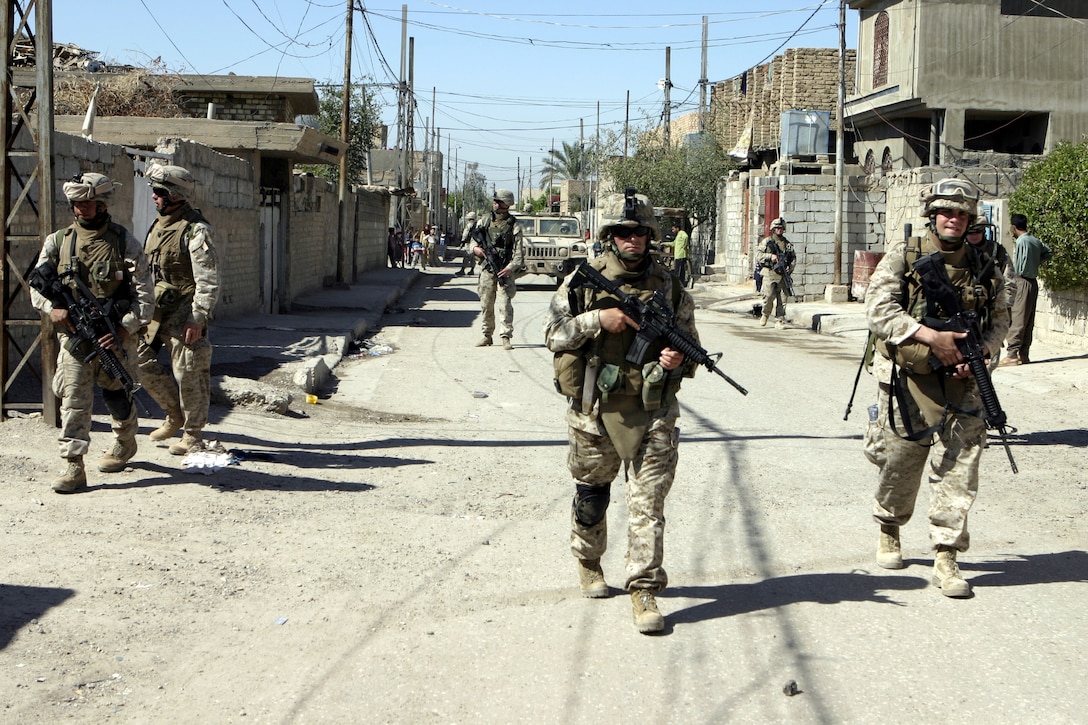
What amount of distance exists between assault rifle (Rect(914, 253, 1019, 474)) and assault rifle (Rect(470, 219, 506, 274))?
30.0ft

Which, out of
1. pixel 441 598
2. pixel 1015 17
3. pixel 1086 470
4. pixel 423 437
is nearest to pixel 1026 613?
pixel 441 598

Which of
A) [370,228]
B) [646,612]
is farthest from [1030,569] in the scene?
[370,228]

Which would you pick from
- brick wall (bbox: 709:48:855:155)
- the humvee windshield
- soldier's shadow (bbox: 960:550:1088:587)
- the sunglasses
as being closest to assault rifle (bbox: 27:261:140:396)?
the sunglasses

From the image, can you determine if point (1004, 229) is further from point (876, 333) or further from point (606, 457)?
point (606, 457)

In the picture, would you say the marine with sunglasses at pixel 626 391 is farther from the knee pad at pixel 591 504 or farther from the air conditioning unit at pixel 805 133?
the air conditioning unit at pixel 805 133

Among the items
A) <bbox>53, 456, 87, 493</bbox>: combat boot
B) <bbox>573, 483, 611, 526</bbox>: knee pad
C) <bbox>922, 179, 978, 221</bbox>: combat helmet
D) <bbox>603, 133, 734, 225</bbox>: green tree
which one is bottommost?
<bbox>53, 456, 87, 493</bbox>: combat boot

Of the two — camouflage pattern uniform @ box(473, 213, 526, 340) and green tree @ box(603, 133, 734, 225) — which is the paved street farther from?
green tree @ box(603, 133, 734, 225)

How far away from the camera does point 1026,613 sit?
14.7 feet

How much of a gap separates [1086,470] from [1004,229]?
9.59 metres

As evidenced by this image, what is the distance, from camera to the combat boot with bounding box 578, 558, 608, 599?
4.58m

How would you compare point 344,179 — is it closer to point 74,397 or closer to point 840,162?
point 840,162

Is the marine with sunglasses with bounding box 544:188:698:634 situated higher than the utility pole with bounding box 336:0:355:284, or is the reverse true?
the utility pole with bounding box 336:0:355:284

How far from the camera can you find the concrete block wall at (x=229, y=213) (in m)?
13.2

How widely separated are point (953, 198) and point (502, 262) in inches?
367
